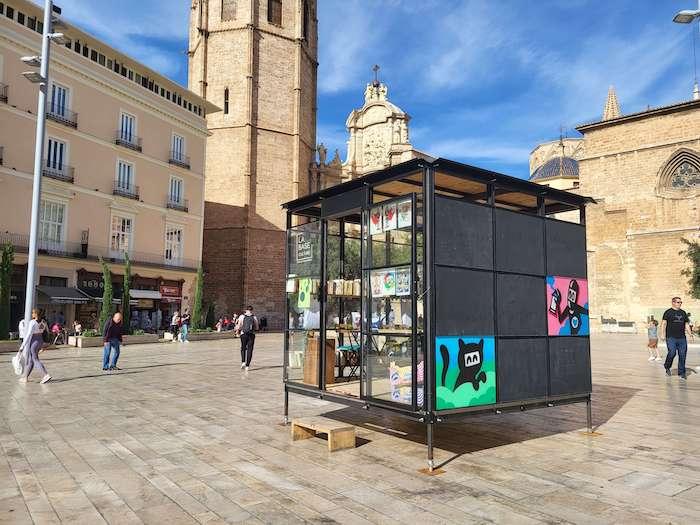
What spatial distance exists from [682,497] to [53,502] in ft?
18.2

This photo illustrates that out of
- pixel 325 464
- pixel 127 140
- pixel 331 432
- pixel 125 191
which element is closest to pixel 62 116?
pixel 127 140

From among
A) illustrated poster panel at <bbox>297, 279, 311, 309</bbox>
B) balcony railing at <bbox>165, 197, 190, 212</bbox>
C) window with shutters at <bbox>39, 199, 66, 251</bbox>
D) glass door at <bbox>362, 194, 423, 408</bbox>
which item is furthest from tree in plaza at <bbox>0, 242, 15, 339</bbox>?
glass door at <bbox>362, 194, 423, 408</bbox>

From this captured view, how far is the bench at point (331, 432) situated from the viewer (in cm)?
653

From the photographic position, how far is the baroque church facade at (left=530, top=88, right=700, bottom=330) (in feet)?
127

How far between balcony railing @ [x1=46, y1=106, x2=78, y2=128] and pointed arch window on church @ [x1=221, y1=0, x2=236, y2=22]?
2048cm

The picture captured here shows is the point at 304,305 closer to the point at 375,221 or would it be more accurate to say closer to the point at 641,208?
the point at 375,221

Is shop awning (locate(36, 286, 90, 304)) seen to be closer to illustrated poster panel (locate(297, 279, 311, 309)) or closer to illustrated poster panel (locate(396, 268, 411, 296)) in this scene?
illustrated poster panel (locate(297, 279, 311, 309))

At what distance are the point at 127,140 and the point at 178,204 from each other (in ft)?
17.4

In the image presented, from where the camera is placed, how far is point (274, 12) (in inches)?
1876

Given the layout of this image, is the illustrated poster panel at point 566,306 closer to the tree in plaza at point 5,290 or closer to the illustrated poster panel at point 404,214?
the illustrated poster panel at point 404,214

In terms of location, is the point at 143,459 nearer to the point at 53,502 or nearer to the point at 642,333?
the point at 53,502

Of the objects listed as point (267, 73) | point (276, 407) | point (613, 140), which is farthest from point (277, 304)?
point (276, 407)

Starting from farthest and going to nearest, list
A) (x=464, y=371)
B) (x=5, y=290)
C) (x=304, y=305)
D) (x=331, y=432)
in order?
(x=5, y=290), (x=304, y=305), (x=331, y=432), (x=464, y=371)

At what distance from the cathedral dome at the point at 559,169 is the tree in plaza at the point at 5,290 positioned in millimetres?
58599
